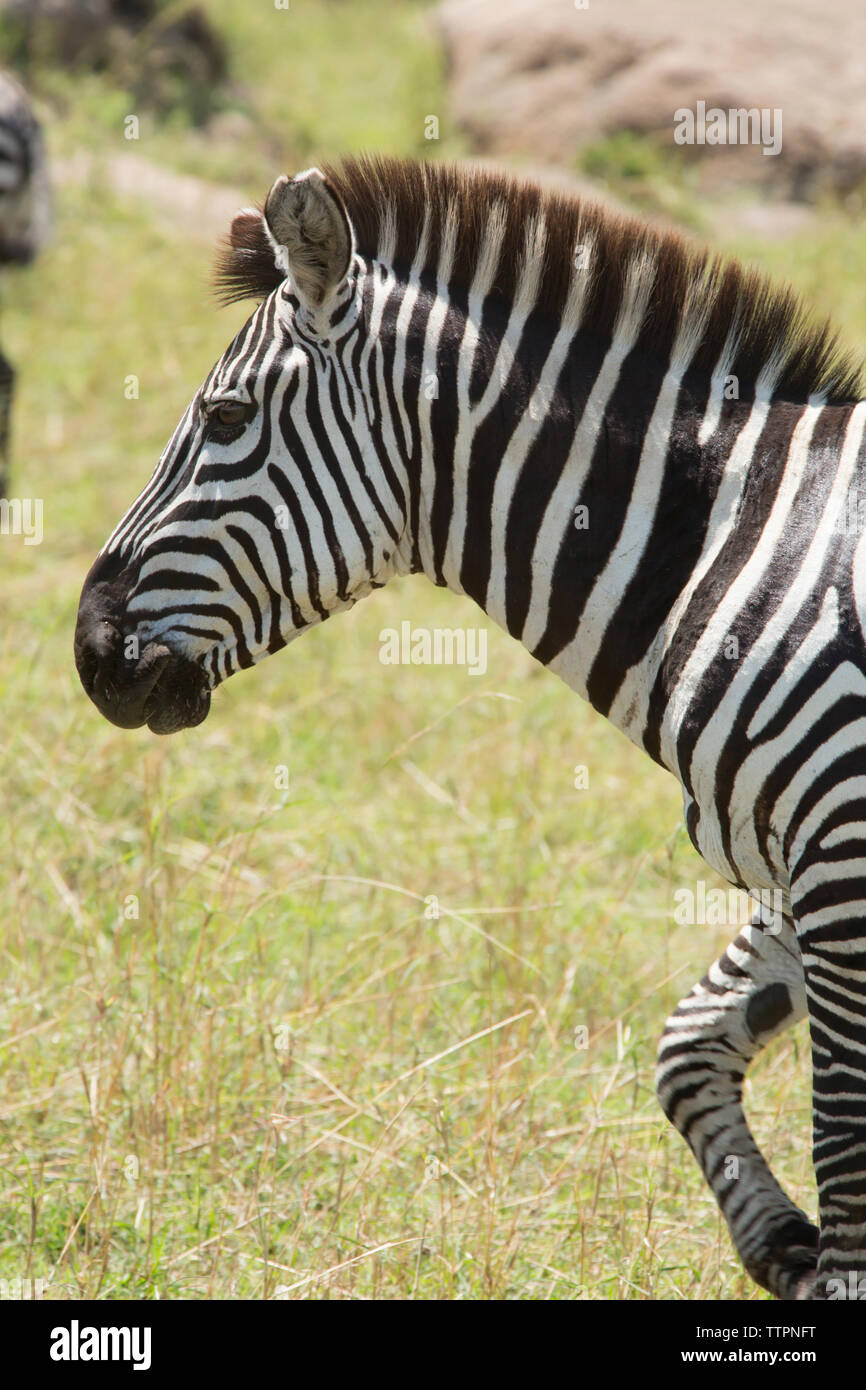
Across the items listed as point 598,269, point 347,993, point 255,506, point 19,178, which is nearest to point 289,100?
point 19,178

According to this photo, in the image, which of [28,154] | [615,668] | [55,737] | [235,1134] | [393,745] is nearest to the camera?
[615,668]

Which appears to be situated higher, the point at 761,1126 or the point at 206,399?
the point at 206,399

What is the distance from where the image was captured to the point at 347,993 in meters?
4.76

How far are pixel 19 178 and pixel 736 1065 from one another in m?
10.2

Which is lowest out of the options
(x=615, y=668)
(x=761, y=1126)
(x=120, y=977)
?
(x=761, y=1126)

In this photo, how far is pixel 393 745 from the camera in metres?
6.70

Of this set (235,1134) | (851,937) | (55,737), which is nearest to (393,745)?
(55,737)

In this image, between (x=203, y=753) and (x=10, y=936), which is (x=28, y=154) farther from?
(x=10, y=936)

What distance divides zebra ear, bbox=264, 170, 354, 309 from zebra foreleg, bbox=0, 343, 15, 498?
214 inches

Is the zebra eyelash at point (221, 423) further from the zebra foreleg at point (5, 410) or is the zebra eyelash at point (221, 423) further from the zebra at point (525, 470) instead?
the zebra foreleg at point (5, 410)

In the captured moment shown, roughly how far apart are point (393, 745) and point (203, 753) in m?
0.91

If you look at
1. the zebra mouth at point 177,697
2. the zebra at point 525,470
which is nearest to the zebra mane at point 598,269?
the zebra at point 525,470

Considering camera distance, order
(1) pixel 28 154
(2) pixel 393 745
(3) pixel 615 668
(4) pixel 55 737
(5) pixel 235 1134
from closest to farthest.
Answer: (3) pixel 615 668
(5) pixel 235 1134
(4) pixel 55 737
(2) pixel 393 745
(1) pixel 28 154

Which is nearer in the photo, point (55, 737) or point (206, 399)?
point (206, 399)
